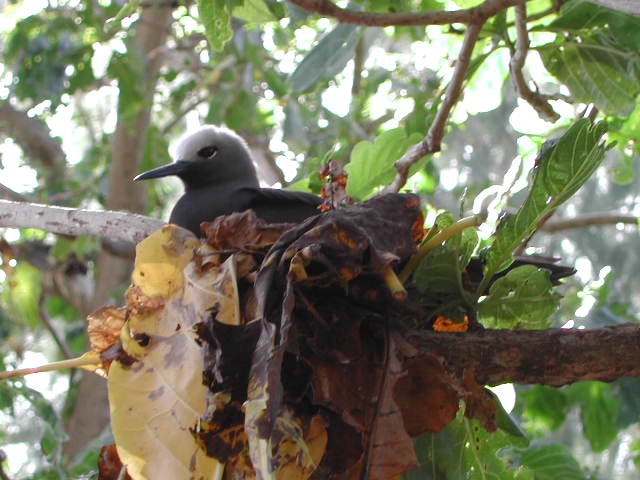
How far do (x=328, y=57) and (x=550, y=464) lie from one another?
176 centimetres

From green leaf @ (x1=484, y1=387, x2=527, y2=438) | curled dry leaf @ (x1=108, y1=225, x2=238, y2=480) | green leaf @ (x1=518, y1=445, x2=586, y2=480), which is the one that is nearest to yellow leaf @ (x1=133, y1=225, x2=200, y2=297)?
curled dry leaf @ (x1=108, y1=225, x2=238, y2=480)

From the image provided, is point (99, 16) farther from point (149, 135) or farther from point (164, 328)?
point (164, 328)

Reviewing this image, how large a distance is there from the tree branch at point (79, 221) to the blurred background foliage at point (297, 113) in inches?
16.8

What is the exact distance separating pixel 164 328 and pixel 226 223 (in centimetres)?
33

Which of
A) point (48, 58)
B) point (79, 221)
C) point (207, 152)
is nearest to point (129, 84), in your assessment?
point (48, 58)

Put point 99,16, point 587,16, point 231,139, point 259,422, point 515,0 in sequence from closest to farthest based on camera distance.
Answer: point 259,422, point 515,0, point 587,16, point 231,139, point 99,16

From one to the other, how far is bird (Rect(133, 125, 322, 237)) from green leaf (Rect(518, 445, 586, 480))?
130 cm

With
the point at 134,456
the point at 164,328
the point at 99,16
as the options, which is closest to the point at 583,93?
the point at 164,328

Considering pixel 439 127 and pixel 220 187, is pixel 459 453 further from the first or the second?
pixel 220 187

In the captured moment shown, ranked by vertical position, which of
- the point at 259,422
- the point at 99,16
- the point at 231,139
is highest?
the point at 99,16

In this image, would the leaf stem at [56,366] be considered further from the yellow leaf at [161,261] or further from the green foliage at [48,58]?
the green foliage at [48,58]

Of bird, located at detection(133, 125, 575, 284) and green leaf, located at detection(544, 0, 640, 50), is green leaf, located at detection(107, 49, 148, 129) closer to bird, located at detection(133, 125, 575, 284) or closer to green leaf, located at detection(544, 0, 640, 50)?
bird, located at detection(133, 125, 575, 284)

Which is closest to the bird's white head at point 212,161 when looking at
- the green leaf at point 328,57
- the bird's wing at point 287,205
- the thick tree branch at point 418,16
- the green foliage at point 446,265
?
the green leaf at point 328,57

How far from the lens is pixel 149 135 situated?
6340 mm
